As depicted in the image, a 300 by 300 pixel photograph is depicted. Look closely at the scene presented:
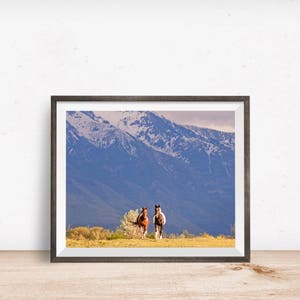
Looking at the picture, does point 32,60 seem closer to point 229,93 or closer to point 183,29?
point 183,29

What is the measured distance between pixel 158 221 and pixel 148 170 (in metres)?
0.13

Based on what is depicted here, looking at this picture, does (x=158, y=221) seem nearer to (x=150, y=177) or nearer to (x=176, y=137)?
(x=150, y=177)

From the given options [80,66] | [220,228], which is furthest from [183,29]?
[220,228]

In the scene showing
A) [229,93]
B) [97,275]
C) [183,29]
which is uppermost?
[183,29]

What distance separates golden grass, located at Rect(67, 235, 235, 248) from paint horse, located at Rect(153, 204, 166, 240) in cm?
2

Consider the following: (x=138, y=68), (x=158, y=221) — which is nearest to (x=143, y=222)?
(x=158, y=221)

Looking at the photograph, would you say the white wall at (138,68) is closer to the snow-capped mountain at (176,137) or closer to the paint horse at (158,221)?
the snow-capped mountain at (176,137)

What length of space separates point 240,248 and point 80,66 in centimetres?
60

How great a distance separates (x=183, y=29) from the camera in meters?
1.16

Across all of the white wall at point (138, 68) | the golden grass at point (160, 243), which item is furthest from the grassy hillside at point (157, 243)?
the white wall at point (138, 68)

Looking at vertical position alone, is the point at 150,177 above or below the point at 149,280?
above

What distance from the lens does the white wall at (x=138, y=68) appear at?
1156 millimetres

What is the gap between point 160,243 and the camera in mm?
1118

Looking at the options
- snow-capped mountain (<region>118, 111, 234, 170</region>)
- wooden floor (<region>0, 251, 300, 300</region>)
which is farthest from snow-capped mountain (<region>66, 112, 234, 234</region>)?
wooden floor (<region>0, 251, 300, 300</region>)
